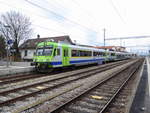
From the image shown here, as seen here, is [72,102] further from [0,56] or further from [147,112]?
[0,56]

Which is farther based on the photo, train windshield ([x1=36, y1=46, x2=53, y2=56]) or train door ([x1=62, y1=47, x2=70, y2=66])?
train door ([x1=62, y1=47, x2=70, y2=66])

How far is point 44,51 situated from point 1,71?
3.97m

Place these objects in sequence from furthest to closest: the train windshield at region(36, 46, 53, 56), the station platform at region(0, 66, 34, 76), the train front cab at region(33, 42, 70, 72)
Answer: the train windshield at region(36, 46, 53, 56)
the train front cab at region(33, 42, 70, 72)
the station platform at region(0, 66, 34, 76)

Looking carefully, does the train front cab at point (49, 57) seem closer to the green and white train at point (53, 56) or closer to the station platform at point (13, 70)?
the green and white train at point (53, 56)

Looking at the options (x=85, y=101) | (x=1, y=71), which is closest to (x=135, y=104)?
(x=85, y=101)

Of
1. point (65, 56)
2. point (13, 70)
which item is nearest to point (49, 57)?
point (65, 56)

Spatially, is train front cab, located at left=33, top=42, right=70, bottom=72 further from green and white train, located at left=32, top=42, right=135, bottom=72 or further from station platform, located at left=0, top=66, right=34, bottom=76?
station platform, located at left=0, top=66, right=34, bottom=76

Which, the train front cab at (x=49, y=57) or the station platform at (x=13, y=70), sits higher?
the train front cab at (x=49, y=57)

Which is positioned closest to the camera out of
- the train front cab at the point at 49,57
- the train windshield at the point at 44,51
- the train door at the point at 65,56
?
the train front cab at the point at 49,57

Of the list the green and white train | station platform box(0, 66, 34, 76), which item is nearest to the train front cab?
the green and white train

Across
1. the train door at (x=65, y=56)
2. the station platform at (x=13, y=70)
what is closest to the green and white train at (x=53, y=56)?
the train door at (x=65, y=56)

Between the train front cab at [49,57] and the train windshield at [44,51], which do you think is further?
the train windshield at [44,51]

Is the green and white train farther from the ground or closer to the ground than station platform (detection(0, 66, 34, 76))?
farther from the ground

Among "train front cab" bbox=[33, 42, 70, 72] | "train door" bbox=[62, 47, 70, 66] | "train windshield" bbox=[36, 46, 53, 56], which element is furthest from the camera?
"train door" bbox=[62, 47, 70, 66]
